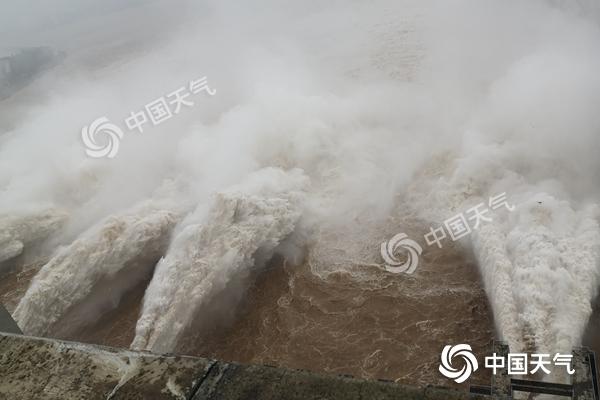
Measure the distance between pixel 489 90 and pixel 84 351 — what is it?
41.7 ft

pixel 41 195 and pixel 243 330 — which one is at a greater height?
pixel 41 195

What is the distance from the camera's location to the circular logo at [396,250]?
27.8 ft

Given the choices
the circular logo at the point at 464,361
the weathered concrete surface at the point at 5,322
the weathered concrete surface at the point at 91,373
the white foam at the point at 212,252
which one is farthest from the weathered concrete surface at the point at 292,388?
the white foam at the point at 212,252

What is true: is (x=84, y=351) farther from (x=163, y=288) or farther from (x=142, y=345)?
(x=163, y=288)

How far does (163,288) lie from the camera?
8133mm

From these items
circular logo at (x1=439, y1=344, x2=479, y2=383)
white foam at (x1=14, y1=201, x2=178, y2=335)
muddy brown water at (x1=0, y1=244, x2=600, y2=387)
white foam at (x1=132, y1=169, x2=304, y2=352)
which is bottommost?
circular logo at (x1=439, y1=344, x2=479, y2=383)

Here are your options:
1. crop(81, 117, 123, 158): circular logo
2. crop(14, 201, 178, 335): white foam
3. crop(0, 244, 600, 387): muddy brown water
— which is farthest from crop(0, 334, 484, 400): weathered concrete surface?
crop(81, 117, 123, 158): circular logo

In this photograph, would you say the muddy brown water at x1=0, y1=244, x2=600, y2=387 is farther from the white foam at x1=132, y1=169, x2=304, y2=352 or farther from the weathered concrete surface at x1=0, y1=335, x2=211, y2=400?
the weathered concrete surface at x1=0, y1=335, x2=211, y2=400

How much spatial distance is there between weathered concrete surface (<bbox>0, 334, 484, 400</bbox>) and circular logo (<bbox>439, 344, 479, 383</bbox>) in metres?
4.80

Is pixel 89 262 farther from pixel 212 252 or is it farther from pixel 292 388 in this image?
pixel 292 388

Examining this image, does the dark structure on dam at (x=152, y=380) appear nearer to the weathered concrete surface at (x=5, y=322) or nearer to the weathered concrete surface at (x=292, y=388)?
the weathered concrete surface at (x=292, y=388)

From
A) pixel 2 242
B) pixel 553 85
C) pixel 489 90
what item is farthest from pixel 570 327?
pixel 2 242

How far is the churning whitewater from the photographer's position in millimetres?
7855

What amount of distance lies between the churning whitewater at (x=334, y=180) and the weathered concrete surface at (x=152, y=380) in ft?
15.6
